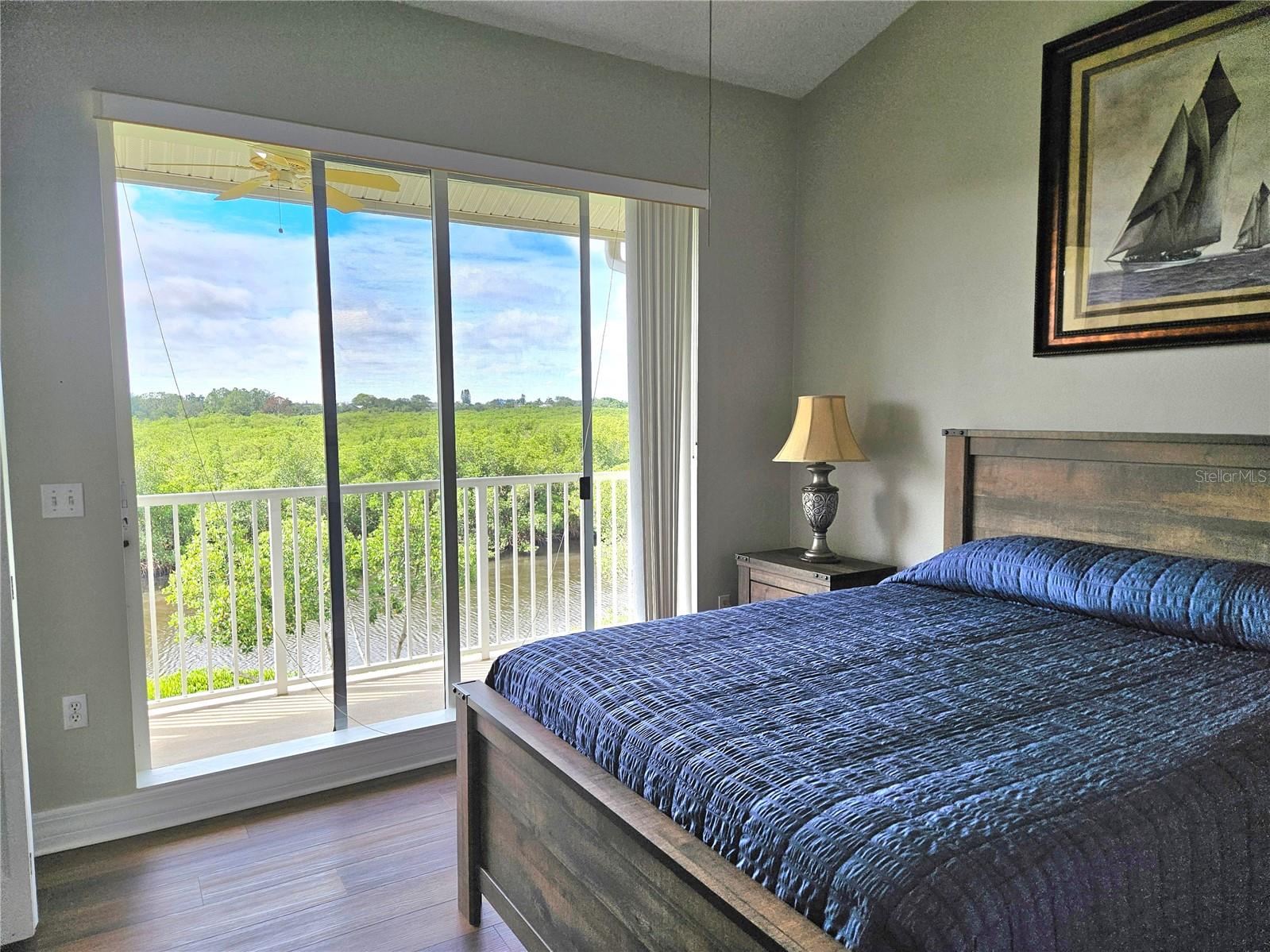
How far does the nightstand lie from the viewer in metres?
3.31

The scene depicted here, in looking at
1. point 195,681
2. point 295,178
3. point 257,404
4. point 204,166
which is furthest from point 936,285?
point 195,681

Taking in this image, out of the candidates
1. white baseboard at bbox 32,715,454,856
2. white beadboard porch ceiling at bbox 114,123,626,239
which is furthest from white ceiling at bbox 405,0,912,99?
white baseboard at bbox 32,715,454,856

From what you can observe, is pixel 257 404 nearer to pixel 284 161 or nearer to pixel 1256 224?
pixel 284 161

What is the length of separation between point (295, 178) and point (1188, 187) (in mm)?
3080

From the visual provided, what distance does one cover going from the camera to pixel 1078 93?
2764mm

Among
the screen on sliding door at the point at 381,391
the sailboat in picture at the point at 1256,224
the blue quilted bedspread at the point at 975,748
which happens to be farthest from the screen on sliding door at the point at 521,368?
the sailboat in picture at the point at 1256,224

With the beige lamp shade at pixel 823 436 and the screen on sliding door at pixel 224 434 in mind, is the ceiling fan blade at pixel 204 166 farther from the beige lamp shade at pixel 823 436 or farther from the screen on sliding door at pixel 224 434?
the beige lamp shade at pixel 823 436

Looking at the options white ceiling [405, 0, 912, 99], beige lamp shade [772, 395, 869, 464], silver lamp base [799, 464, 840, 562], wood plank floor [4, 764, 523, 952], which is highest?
white ceiling [405, 0, 912, 99]

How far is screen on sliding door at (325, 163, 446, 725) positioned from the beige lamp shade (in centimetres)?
153

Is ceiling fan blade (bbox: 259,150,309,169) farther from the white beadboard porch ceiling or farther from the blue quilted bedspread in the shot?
the blue quilted bedspread

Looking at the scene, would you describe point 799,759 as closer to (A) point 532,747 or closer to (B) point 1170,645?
(A) point 532,747

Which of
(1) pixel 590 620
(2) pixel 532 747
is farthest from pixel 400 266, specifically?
(2) pixel 532 747

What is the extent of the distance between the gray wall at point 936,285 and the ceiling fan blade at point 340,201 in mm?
2109

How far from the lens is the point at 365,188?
3.01 m
